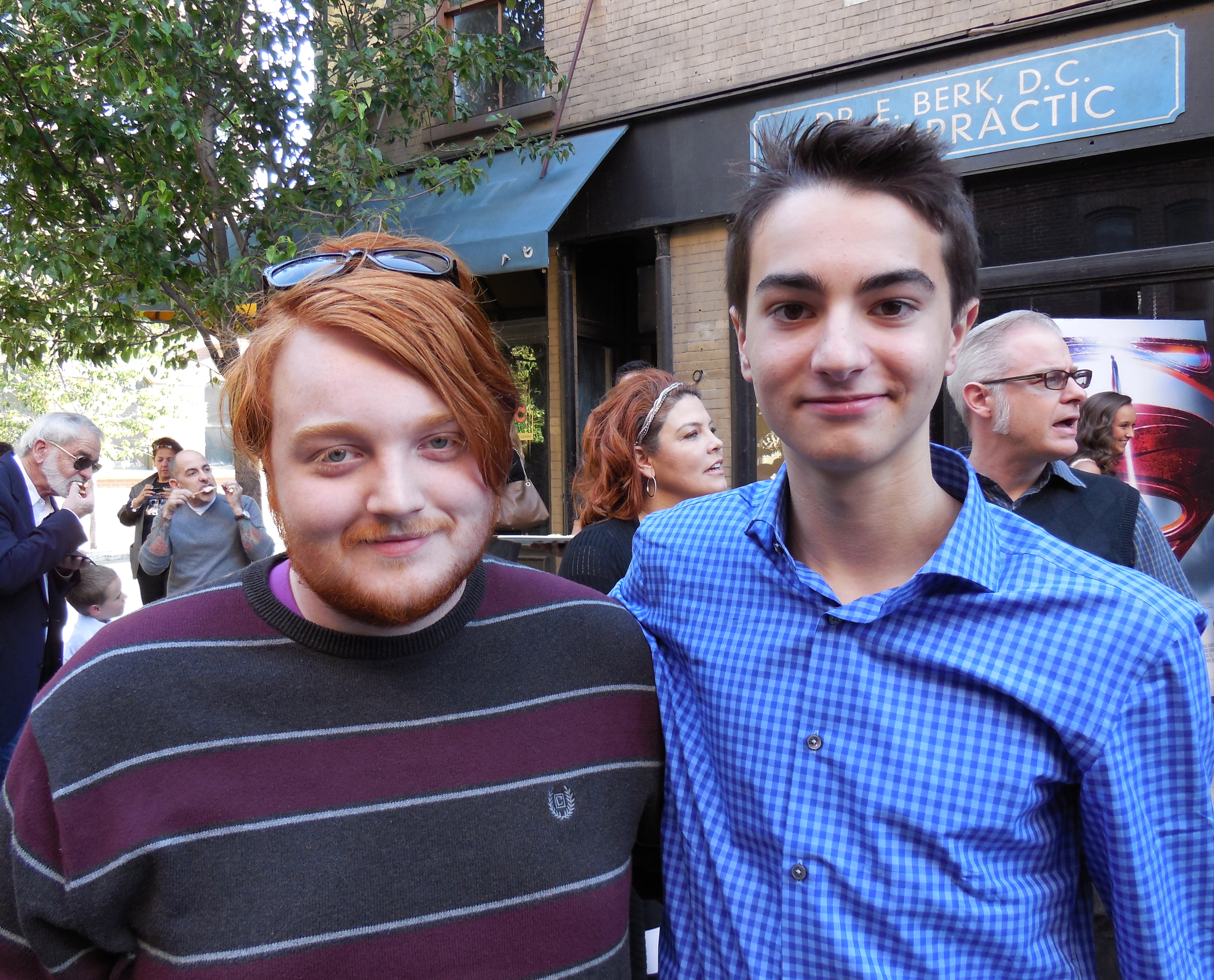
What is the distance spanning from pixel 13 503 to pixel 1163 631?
441 centimetres

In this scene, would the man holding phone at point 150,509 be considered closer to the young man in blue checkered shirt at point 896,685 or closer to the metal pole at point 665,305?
the metal pole at point 665,305

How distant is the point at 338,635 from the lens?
53.5 inches

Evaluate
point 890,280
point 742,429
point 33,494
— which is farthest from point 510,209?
point 890,280

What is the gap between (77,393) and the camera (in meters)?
18.5

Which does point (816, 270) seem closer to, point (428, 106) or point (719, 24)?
point (719, 24)

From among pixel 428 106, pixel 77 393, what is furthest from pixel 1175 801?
pixel 77 393

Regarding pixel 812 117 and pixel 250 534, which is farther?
pixel 812 117

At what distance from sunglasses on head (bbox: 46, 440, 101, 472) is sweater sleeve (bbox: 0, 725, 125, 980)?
373 centimetres

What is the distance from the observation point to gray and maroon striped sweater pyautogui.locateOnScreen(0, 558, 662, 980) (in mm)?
1196

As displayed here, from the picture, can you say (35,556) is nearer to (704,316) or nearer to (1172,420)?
(704,316)

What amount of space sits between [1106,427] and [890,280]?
377cm

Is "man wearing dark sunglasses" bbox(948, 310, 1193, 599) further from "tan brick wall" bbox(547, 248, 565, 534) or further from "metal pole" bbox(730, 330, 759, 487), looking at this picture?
"tan brick wall" bbox(547, 248, 565, 534)

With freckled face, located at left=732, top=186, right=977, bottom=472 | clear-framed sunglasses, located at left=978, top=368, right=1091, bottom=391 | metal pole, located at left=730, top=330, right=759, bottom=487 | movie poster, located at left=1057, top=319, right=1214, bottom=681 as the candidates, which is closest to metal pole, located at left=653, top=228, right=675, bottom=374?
metal pole, located at left=730, top=330, right=759, bottom=487

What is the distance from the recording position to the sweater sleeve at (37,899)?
119 centimetres
